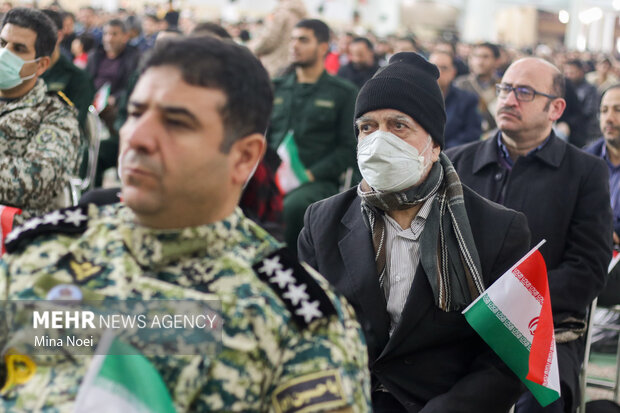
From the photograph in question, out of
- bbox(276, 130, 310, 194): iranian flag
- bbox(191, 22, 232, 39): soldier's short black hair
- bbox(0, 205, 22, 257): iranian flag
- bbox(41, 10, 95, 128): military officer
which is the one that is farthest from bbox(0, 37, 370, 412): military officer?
bbox(41, 10, 95, 128): military officer

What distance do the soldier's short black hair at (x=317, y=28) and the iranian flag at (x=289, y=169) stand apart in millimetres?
1236

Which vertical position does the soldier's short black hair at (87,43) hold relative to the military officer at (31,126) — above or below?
below

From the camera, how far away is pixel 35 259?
64.9 inches

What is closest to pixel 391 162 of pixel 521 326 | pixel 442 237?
pixel 442 237

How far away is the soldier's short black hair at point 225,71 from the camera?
1.61 metres

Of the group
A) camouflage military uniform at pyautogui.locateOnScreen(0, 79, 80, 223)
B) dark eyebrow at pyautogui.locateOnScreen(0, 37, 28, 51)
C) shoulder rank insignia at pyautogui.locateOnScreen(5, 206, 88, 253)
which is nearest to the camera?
shoulder rank insignia at pyautogui.locateOnScreen(5, 206, 88, 253)

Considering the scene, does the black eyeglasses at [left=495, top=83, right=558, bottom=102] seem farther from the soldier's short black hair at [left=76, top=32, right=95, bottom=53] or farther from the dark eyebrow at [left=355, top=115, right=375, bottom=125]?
the soldier's short black hair at [left=76, top=32, right=95, bottom=53]

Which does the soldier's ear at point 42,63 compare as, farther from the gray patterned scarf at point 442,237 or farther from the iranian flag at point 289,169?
the gray patterned scarf at point 442,237

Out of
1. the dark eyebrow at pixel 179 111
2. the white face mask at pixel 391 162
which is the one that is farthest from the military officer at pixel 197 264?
the white face mask at pixel 391 162

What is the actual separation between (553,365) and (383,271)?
0.61 m

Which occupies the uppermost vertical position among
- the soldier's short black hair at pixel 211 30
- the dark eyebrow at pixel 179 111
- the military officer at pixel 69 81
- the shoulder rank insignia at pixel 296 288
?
the dark eyebrow at pixel 179 111

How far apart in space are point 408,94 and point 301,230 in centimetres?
82

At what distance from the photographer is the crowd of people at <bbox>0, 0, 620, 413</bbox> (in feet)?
5.24

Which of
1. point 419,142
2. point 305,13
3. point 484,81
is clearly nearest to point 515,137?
point 419,142
